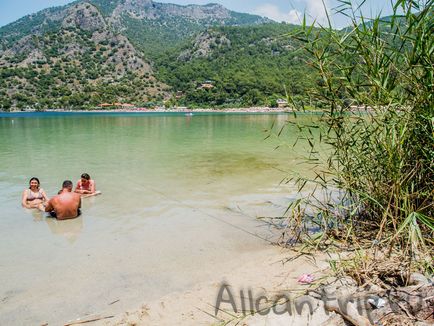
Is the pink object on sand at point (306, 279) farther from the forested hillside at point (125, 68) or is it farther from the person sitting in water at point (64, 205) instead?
the forested hillside at point (125, 68)

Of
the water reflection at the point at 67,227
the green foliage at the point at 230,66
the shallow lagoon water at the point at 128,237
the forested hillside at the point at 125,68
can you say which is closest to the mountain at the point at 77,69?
the forested hillside at the point at 125,68

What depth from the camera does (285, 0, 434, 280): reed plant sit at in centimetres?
344

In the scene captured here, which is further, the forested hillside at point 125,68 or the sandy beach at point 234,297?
the forested hillside at point 125,68

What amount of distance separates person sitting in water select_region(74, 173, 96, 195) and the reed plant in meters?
5.41

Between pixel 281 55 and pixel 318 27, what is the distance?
13040 cm

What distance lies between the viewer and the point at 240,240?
535 centimetres

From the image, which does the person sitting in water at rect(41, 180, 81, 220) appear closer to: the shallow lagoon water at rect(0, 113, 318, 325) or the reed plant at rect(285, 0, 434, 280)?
the shallow lagoon water at rect(0, 113, 318, 325)

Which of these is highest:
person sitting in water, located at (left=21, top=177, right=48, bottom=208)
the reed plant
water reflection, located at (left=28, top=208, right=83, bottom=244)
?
the reed plant

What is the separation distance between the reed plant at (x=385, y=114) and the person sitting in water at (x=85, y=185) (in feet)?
17.8

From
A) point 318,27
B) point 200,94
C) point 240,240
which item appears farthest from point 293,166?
point 200,94

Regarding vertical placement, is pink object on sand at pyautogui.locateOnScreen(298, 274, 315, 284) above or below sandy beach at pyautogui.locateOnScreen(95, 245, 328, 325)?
above

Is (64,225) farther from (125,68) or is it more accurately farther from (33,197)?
(125,68)

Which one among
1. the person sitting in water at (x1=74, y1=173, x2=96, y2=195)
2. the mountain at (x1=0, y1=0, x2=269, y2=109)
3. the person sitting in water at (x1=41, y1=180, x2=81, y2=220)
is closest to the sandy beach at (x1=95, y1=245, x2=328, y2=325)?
the person sitting in water at (x1=41, y1=180, x2=81, y2=220)

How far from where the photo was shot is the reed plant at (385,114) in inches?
135
